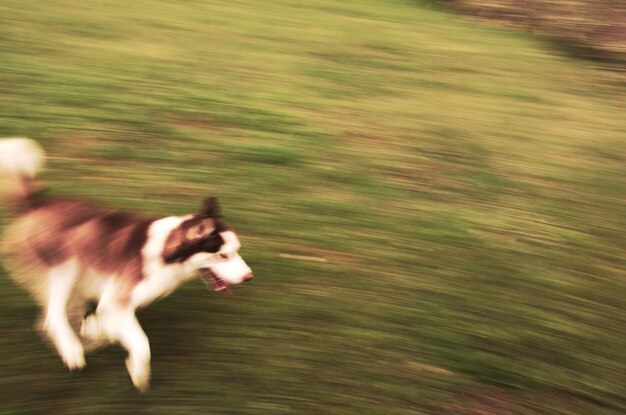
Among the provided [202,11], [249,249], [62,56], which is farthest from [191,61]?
[249,249]

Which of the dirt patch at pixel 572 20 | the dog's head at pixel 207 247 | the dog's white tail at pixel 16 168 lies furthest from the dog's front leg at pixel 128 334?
the dirt patch at pixel 572 20

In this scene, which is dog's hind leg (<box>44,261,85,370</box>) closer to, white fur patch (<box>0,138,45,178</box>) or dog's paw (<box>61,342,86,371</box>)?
dog's paw (<box>61,342,86,371</box>)

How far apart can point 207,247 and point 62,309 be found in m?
0.76

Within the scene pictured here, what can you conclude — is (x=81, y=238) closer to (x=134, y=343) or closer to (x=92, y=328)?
(x=92, y=328)

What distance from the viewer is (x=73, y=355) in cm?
321

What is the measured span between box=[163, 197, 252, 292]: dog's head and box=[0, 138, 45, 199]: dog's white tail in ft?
2.60

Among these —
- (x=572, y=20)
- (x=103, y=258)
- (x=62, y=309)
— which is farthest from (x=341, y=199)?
(x=572, y=20)

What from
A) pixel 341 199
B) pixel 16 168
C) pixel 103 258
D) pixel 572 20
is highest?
pixel 572 20

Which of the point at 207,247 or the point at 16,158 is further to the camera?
the point at 16,158

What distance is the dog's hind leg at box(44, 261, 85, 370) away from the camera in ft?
10.5

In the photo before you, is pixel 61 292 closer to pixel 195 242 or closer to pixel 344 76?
pixel 195 242

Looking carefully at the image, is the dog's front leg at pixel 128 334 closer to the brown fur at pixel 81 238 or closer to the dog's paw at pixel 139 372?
the dog's paw at pixel 139 372

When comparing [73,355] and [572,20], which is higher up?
[572,20]

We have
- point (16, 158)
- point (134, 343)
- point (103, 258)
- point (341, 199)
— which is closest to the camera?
point (134, 343)
